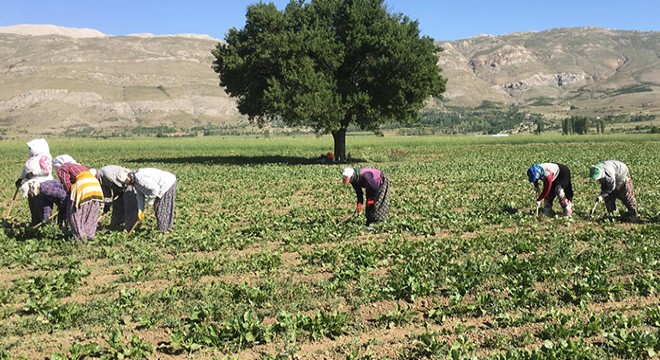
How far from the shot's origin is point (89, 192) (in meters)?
11.8

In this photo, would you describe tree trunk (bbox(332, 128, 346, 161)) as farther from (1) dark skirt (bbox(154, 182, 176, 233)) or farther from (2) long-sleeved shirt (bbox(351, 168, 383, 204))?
(1) dark skirt (bbox(154, 182, 176, 233))

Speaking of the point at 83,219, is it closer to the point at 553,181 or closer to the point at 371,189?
the point at 371,189

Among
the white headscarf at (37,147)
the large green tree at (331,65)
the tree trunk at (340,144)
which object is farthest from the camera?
the tree trunk at (340,144)

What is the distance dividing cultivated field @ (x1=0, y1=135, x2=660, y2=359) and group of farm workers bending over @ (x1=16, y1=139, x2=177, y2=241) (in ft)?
1.73

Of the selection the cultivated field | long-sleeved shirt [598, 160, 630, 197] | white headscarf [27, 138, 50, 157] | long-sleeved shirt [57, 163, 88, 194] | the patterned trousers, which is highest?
white headscarf [27, 138, 50, 157]

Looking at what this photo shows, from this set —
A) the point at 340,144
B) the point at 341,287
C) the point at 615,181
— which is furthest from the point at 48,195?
the point at 340,144

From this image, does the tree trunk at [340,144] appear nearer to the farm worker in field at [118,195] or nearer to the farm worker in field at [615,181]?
the farm worker in field at [118,195]

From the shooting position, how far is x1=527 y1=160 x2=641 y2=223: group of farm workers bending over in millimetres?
13039

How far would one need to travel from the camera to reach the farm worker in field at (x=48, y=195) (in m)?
12.8

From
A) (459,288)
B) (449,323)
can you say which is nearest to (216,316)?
(449,323)

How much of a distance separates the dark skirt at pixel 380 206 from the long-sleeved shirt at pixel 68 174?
7009 mm

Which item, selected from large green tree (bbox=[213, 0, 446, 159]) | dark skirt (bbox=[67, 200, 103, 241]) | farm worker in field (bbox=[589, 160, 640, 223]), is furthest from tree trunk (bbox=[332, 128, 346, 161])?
dark skirt (bbox=[67, 200, 103, 241])

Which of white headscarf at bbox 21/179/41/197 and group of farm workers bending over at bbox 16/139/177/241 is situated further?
white headscarf at bbox 21/179/41/197

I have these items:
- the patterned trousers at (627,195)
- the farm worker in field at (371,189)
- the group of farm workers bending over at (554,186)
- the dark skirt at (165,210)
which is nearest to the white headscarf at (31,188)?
the dark skirt at (165,210)
